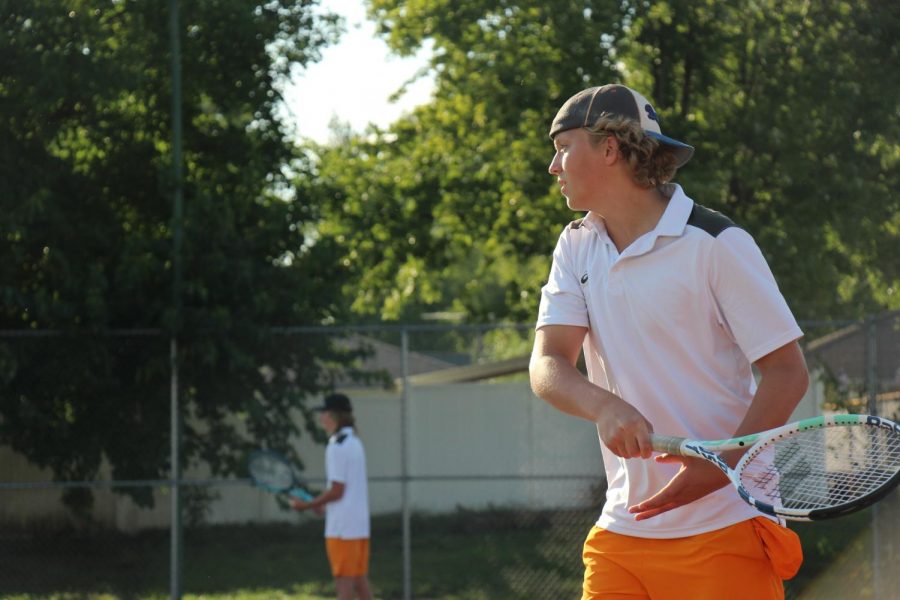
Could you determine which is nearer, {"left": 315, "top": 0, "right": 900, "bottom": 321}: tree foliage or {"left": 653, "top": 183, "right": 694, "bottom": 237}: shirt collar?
{"left": 653, "top": 183, "right": 694, "bottom": 237}: shirt collar

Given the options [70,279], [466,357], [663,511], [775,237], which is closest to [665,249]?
[663,511]

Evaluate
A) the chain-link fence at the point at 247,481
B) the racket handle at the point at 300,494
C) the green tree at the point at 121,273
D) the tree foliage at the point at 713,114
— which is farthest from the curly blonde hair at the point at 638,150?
the tree foliage at the point at 713,114

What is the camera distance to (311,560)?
11.3 m

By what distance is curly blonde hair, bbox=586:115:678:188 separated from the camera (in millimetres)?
3162

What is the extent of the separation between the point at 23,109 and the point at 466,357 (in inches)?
686

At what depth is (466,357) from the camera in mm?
27047

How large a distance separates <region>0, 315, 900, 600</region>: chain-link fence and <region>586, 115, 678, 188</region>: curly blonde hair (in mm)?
6402

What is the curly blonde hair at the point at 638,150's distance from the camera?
3.16 m

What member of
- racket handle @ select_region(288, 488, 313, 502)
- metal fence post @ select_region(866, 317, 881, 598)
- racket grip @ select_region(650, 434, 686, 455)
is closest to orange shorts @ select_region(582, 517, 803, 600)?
racket grip @ select_region(650, 434, 686, 455)

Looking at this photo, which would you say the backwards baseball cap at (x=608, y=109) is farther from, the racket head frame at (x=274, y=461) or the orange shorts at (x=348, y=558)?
the racket head frame at (x=274, y=461)

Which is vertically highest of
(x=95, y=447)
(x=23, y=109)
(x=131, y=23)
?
(x=131, y=23)

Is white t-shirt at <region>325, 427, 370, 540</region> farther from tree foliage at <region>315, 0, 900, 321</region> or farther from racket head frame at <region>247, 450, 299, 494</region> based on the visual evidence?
tree foliage at <region>315, 0, 900, 321</region>

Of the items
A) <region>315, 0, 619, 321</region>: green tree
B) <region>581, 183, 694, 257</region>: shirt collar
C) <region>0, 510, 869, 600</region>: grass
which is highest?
<region>315, 0, 619, 321</region>: green tree

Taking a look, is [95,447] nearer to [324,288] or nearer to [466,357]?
[324,288]
